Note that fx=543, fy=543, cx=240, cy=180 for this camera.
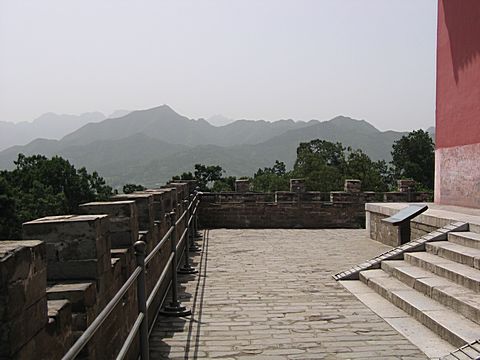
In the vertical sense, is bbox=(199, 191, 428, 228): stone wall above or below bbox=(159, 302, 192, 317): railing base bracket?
above

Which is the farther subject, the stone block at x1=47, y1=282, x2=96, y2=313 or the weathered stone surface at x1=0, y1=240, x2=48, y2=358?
the stone block at x1=47, y1=282, x2=96, y2=313

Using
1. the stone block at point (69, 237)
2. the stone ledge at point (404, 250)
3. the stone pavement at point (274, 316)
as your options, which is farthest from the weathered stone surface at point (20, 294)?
the stone ledge at point (404, 250)

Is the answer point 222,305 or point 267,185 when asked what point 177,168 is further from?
point 222,305

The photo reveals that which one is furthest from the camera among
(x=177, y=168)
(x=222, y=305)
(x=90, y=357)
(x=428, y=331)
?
(x=177, y=168)

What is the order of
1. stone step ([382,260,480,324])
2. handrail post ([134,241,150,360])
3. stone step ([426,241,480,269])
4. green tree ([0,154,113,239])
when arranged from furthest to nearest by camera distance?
1. green tree ([0,154,113,239])
2. stone step ([426,241,480,269])
3. stone step ([382,260,480,324])
4. handrail post ([134,241,150,360])

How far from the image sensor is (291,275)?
273 inches

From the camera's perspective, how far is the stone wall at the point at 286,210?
12.9 m

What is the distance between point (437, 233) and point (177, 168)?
449 feet

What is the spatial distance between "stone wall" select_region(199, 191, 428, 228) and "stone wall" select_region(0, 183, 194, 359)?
815 centimetres

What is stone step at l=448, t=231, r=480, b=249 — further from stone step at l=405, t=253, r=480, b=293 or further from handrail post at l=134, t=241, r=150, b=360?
handrail post at l=134, t=241, r=150, b=360

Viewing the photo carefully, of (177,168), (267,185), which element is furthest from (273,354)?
(177,168)

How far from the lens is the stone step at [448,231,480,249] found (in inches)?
226

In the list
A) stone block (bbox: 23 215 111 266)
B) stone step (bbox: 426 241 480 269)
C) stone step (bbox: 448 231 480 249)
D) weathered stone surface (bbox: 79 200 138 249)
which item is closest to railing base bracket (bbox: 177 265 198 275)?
stone step (bbox: 426 241 480 269)

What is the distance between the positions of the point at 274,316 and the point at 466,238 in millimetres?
2466
